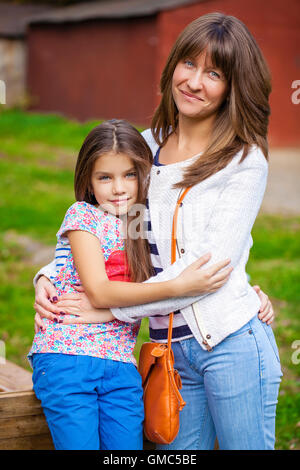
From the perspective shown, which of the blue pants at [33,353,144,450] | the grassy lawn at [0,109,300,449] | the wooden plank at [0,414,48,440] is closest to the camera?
the blue pants at [33,353,144,450]

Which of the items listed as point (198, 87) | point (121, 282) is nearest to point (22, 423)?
point (121, 282)

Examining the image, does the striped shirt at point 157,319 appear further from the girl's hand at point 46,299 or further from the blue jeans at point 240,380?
the girl's hand at point 46,299

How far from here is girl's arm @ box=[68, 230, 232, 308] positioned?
86.5 inches

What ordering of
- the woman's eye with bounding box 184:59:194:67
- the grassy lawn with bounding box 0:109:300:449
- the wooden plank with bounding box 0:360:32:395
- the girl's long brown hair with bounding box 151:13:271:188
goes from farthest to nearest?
the grassy lawn with bounding box 0:109:300:449, the wooden plank with bounding box 0:360:32:395, the woman's eye with bounding box 184:59:194:67, the girl's long brown hair with bounding box 151:13:271:188

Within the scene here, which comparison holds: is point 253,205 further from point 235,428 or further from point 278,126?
point 278,126

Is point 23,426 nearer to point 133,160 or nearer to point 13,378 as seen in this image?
point 13,378

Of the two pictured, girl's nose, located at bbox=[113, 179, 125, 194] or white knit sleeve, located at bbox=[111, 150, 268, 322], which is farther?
girl's nose, located at bbox=[113, 179, 125, 194]

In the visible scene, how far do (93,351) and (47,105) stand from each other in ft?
55.2

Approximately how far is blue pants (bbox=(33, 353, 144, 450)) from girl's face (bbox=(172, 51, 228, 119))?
96 centimetres

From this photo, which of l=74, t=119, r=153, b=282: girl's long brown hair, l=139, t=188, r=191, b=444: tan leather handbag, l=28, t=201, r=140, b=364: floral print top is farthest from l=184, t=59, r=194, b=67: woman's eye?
l=28, t=201, r=140, b=364: floral print top

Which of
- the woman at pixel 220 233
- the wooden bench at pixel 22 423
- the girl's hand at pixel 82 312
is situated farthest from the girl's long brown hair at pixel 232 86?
the wooden bench at pixel 22 423

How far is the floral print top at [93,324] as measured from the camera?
7.50 feet

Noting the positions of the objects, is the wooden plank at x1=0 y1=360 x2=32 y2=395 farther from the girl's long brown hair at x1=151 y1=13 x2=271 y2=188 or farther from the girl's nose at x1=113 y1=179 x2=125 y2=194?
the girl's long brown hair at x1=151 y1=13 x2=271 y2=188
